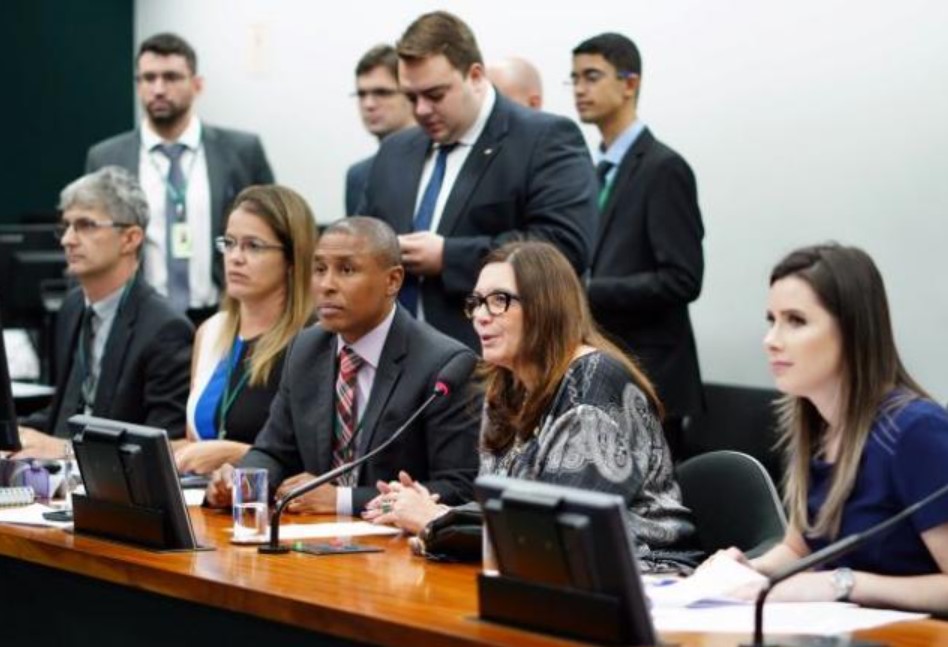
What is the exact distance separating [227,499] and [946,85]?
121 inches

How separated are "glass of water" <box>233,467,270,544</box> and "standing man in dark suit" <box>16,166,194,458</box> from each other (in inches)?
57.0

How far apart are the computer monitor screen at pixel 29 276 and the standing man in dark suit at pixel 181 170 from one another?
757mm

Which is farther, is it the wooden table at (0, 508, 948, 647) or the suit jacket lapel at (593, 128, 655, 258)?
the suit jacket lapel at (593, 128, 655, 258)

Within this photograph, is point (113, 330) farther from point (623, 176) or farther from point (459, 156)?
point (623, 176)

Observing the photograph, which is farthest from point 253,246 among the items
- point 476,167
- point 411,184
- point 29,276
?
point 29,276

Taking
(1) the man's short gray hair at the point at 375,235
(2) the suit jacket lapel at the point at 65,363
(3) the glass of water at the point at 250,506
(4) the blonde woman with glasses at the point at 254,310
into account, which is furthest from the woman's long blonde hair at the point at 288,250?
(3) the glass of water at the point at 250,506

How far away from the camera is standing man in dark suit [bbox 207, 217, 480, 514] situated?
14.2ft

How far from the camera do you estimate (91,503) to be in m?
3.82

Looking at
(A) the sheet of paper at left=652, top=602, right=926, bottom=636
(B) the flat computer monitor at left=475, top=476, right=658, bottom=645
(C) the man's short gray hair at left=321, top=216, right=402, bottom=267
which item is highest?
(C) the man's short gray hair at left=321, top=216, right=402, bottom=267

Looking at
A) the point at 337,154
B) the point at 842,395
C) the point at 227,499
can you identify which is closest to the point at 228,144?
the point at 337,154

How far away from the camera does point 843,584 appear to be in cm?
314

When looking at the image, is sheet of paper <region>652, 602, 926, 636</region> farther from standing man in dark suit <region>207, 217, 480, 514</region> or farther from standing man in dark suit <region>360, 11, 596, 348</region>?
standing man in dark suit <region>360, 11, 596, 348</region>

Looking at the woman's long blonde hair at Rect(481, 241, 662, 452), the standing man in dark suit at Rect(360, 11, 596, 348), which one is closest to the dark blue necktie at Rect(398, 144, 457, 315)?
the standing man in dark suit at Rect(360, 11, 596, 348)

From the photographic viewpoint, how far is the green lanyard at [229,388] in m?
5.02
